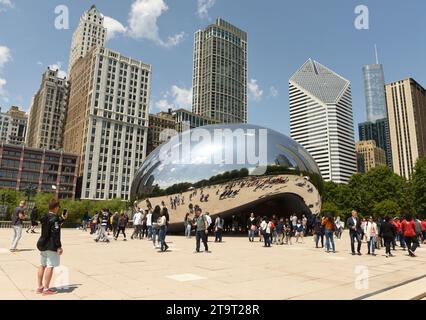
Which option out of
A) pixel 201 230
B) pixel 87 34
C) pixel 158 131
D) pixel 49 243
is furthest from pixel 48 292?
pixel 87 34

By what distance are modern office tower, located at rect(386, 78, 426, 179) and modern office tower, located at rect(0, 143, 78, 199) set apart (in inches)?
6245

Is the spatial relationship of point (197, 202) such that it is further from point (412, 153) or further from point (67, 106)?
point (412, 153)

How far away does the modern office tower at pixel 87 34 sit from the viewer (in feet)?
570

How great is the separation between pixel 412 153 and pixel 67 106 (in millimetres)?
173608

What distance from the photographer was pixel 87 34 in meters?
176

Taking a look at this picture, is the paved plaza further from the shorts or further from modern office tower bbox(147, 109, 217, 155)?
modern office tower bbox(147, 109, 217, 155)

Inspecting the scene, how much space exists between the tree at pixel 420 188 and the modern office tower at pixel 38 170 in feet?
309

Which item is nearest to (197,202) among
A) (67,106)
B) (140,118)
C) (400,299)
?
(400,299)

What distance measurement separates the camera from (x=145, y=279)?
25.1ft

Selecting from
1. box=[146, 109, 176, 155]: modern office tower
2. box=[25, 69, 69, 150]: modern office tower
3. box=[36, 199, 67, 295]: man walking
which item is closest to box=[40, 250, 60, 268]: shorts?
box=[36, 199, 67, 295]: man walking

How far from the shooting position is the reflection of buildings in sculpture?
80.2 feet

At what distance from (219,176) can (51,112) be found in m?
151

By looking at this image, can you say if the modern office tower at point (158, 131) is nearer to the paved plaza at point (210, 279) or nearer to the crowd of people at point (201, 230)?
the crowd of people at point (201, 230)

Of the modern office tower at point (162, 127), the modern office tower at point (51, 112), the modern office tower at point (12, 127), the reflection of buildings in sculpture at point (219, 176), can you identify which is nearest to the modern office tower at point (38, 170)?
the modern office tower at point (162, 127)
